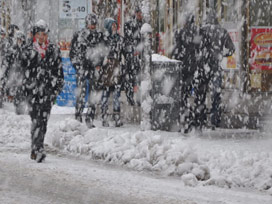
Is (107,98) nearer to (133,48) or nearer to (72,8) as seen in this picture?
(133,48)

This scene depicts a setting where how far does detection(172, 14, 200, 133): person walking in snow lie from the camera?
11.8 metres

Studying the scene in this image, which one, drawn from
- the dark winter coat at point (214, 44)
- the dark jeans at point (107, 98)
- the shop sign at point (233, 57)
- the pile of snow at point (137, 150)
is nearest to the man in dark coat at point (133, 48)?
the dark jeans at point (107, 98)

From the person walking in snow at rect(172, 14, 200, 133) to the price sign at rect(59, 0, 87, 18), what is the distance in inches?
197

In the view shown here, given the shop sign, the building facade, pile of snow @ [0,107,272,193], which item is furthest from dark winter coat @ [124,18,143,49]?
pile of snow @ [0,107,272,193]

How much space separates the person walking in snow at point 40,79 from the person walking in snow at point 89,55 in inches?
124

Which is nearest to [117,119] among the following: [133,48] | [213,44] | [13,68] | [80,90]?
[80,90]

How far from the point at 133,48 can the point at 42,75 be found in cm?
569

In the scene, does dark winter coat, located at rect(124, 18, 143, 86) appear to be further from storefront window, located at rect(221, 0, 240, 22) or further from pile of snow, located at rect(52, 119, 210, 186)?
pile of snow, located at rect(52, 119, 210, 186)

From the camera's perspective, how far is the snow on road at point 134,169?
287 inches

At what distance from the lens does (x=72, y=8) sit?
1641 cm

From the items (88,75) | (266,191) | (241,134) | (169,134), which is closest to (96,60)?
(88,75)

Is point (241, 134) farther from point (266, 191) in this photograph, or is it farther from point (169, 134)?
point (266, 191)

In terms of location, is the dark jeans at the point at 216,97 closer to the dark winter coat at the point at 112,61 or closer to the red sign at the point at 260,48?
the dark winter coat at the point at 112,61

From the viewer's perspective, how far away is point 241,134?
12094 millimetres
